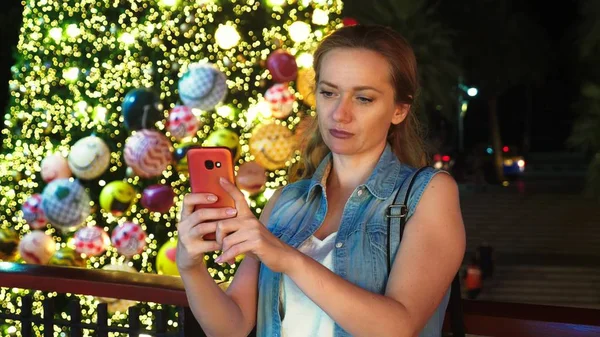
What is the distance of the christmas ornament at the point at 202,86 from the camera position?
21.1ft

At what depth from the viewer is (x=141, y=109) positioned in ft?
21.3

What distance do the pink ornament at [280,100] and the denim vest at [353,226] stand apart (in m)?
4.66

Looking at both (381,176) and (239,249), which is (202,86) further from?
(239,249)

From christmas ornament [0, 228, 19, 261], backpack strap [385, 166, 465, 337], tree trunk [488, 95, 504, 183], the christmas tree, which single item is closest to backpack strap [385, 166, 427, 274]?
backpack strap [385, 166, 465, 337]

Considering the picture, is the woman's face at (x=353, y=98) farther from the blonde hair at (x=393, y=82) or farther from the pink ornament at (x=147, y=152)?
the pink ornament at (x=147, y=152)

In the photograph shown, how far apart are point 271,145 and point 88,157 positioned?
4.42 ft

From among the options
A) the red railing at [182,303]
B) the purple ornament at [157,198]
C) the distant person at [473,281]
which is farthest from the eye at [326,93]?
the distant person at [473,281]

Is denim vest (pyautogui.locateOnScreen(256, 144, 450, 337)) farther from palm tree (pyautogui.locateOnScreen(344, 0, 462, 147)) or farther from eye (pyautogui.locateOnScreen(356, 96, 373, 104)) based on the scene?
palm tree (pyautogui.locateOnScreen(344, 0, 462, 147))

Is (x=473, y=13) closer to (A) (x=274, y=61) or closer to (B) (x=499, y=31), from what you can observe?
(B) (x=499, y=31)

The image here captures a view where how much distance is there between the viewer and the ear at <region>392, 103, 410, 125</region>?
202cm

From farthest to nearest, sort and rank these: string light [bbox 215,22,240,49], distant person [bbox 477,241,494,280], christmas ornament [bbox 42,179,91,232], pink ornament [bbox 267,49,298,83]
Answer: distant person [bbox 477,241,494,280], string light [bbox 215,22,240,49], pink ornament [bbox 267,49,298,83], christmas ornament [bbox 42,179,91,232]

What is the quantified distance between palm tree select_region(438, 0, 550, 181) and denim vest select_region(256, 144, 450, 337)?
29.6 m

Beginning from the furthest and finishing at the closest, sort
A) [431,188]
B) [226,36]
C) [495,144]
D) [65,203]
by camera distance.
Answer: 1. [495,144]
2. [226,36]
3. [65,203]
4. [431,188]

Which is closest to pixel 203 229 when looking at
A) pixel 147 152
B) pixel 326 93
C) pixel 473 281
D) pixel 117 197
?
pixel 326 93
